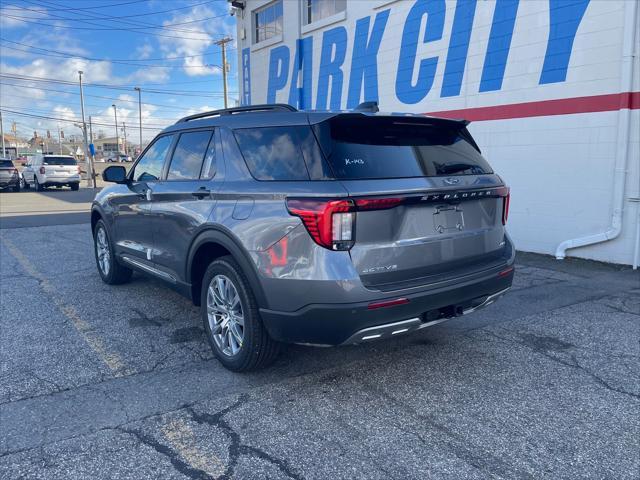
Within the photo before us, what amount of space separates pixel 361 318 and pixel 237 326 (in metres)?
1.13

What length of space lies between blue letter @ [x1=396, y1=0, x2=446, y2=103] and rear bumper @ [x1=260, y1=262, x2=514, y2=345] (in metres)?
7.41

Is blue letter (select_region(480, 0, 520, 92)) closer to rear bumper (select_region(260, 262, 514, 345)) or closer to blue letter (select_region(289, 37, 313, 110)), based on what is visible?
blue letter (select_region(289, 37, 313, 110))

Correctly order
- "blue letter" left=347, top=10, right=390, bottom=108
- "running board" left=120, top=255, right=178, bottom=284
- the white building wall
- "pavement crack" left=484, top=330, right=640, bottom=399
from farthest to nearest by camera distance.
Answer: "blue letter" left=347, top=10, right=390, bottom=108 → the white building wall → "running board" left=120, top=255, right=178, bottom=284 → "pavement crack" left=484, top=330, right=640, bottom=399

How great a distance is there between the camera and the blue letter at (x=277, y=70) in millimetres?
14266

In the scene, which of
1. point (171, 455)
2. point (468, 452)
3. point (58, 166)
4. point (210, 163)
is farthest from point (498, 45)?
point (58, 166)

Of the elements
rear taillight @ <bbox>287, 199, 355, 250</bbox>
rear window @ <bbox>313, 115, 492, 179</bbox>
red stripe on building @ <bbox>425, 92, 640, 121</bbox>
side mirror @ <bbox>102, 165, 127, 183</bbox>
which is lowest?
rear taillight @ <bbox>287, 199, 355, 250</bbox>

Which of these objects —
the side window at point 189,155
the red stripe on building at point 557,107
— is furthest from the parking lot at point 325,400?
the red stripe on building at point 557,107

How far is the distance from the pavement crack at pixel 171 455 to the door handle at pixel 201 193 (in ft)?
5.77

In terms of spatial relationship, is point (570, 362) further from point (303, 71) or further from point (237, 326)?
point (303, 71)

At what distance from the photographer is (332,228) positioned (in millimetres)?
2889

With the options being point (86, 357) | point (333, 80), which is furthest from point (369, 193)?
point (333, 80)

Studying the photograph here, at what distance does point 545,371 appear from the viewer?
12.4 feet

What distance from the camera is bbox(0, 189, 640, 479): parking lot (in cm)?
265

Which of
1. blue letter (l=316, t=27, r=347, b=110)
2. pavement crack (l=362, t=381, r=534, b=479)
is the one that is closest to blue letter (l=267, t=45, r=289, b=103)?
blue letter (l=316, t=27, r=347, b=110)
